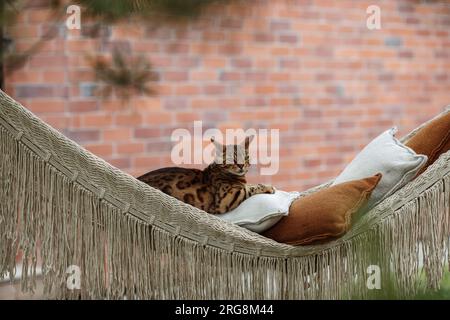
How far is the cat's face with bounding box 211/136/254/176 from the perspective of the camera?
4.78 ft

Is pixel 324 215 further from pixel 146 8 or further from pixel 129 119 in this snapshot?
pixel 129 119

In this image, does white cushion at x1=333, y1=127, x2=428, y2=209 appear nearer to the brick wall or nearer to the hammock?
the hammock

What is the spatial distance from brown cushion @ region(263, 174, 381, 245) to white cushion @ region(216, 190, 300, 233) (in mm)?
27

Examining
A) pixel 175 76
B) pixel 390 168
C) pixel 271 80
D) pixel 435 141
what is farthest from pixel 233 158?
pixel 271 80

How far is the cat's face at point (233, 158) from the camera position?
1457 mm

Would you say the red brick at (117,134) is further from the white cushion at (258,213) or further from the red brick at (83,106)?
the white cushion at (258,213)

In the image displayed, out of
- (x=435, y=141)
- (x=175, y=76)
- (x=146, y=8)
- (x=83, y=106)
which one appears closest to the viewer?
(x=146, y=8)

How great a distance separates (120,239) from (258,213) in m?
0.31

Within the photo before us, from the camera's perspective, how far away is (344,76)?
329 centimetres

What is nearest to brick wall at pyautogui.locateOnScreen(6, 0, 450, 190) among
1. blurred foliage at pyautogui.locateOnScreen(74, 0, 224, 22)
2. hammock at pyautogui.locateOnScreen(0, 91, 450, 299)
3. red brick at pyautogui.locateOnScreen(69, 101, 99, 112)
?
red brick at pyautogui.locateOnScreen(69, 101, 99, 112)

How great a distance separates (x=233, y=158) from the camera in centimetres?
146

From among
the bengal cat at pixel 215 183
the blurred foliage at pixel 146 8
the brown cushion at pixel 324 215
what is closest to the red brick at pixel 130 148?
the bengal cat at pixel 215 183

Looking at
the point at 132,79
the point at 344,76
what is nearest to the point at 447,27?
the point at 344,76
